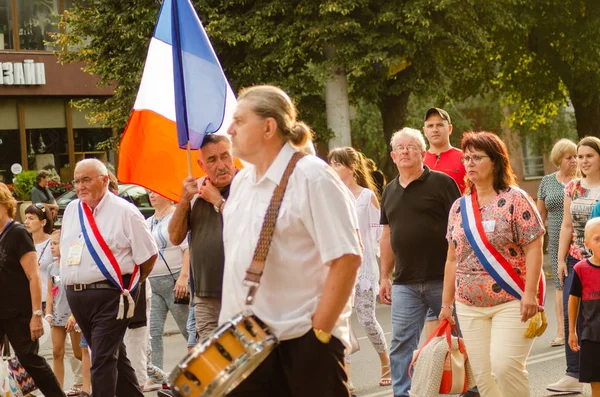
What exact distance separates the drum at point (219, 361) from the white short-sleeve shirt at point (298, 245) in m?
0.20

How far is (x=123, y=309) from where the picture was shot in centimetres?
766

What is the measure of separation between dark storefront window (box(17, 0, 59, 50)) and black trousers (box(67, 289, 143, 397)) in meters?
27.2

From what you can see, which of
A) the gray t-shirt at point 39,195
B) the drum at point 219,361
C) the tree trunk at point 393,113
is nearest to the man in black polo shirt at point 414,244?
the drum at point 219,361

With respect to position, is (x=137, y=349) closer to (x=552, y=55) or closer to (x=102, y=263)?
(x=102, y=263)

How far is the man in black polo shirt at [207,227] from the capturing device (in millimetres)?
6508

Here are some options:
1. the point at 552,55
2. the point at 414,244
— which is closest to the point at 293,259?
the point at 414,244

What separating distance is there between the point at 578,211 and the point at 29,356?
4.50 m

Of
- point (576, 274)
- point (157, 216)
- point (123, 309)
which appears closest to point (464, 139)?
point (576, 274)

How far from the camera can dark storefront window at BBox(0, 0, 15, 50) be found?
3316 cm

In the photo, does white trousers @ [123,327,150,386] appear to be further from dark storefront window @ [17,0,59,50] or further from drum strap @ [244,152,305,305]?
dark storefront window @ [17,0,59,50]

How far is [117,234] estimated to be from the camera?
780cm

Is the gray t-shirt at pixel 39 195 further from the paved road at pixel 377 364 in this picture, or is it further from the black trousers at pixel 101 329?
the black trousers at pixel 101 329

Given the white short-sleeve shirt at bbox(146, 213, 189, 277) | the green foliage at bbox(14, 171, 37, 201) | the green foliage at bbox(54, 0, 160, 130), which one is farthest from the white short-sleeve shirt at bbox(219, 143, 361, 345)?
the green foliage at bbox(14, 171, 37, 201)

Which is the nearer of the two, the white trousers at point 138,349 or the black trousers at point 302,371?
the black trousers at point 302,371
